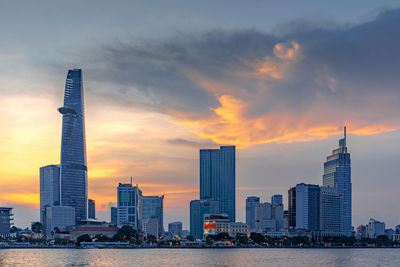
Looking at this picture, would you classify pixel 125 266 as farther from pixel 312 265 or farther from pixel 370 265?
pixel 370 265

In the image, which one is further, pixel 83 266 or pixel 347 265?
pixel 347 265

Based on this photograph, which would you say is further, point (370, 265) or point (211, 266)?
point (370, 265)

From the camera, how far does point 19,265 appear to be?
16438cm

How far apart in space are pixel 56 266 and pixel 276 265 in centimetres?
6539

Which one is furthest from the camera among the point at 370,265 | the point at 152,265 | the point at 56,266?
the point at 370,265

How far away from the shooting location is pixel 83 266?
522ft

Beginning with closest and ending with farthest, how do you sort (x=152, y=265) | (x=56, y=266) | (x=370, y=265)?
(x=56, y=266)
(x=152, y=265)
(x=370, y=265)

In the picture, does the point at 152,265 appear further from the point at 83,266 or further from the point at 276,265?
the point at 276,265

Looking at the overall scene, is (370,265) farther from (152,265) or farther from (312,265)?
(152,265)

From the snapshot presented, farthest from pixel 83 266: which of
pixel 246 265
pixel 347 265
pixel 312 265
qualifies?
pixel 347 265

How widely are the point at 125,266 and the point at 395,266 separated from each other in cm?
8424

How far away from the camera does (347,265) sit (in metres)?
180

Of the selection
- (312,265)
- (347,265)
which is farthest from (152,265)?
(347,265)

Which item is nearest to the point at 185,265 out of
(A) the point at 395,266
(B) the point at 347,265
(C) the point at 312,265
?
(C) the point at 312,265
